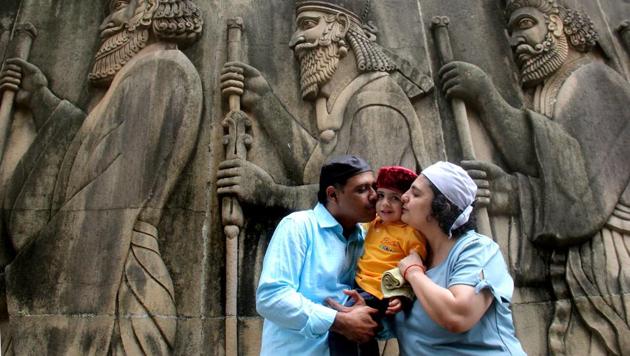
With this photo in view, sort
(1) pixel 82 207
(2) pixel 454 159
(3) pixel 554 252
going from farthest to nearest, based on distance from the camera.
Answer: (2) pixel 454 159
(3) pixel 554 252
(1) pixel 82 207

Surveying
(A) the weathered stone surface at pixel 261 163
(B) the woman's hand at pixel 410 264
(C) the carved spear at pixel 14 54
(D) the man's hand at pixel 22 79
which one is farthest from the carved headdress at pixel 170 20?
(B) the woman's hand at pixel 410 264

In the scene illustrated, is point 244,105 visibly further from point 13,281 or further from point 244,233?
point 13,281

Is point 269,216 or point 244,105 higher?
point 244,105

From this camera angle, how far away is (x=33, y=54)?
Result: 573cm

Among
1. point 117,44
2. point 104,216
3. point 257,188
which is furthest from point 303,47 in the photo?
point 104,216

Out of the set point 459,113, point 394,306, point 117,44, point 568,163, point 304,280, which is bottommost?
point 394,306

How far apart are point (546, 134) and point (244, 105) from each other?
2.99 m

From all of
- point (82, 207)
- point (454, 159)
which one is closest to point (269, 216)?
point (82, 207)

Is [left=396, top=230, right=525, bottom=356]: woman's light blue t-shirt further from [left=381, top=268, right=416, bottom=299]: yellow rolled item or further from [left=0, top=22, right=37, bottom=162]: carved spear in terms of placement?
[left=0, top=22, right=37, bottom=162]: carved spear

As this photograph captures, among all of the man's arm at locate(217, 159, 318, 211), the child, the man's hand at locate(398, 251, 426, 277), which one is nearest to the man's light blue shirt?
the child

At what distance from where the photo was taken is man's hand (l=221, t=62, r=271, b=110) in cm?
507

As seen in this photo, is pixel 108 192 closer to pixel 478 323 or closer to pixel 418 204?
pixel 418 204

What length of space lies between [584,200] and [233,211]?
3.24 meters

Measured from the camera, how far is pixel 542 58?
5.66 m
